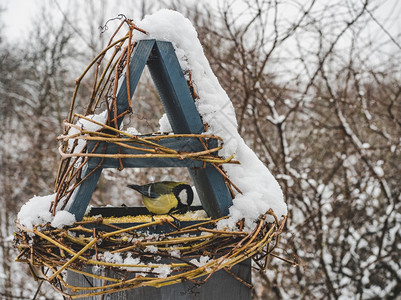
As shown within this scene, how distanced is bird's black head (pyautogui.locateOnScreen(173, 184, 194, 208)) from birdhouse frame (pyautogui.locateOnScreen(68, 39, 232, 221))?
5 cm

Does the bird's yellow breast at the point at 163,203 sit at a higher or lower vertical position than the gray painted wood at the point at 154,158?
lower

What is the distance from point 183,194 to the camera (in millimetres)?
1126

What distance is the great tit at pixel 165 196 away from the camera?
110 centimetres

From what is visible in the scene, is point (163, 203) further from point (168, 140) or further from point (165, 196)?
point (168, 140)

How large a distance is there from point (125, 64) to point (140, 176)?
8.43 ft

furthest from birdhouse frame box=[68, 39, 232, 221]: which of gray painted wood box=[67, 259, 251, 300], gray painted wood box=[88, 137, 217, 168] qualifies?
gray painted wood box=[67, 259, 251, 300]

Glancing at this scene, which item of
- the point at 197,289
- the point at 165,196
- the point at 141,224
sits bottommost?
the point at 197,289

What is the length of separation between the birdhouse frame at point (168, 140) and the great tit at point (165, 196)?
0.06 m

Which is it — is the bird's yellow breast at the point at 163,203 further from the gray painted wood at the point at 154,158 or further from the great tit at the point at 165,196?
the gray painted wood at the point at 154,158

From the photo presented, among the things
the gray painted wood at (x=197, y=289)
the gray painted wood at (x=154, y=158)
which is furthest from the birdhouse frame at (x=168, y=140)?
the gray painted wood at (x=197, y=289)

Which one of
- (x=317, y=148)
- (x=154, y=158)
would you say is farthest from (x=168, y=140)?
(x=317, y=148)

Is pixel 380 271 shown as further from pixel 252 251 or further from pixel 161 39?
pixel 161 39

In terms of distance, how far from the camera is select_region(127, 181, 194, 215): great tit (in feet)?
3.59

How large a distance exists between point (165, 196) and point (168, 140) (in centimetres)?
21
